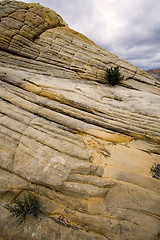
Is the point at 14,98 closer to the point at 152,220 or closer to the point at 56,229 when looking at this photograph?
the point at 56,229

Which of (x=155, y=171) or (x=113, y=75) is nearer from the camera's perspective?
(x=155, y=171)

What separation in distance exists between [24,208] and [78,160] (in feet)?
8.22

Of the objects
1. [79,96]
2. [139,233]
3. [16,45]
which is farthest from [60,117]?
[16,45]

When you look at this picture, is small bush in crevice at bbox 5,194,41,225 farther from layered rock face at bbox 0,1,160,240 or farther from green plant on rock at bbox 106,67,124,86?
green plant on rock at bbox 106,67,124,86

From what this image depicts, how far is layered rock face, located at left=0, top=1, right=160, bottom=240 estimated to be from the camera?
3.69m

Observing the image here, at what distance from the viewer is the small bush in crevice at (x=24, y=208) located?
3701 mm

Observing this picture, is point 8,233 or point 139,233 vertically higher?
point 139,233

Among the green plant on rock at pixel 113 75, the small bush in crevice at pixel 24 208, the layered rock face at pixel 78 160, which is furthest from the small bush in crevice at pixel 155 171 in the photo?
the green plant on rock at pixel 113 75

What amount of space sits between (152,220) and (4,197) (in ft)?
17.9

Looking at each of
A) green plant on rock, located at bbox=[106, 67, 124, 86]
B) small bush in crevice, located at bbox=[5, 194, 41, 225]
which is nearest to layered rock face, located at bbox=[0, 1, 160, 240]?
small bush in crevice, located at bbox=[5, 194, 41, 225]

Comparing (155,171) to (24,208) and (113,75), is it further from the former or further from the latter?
(113,75)

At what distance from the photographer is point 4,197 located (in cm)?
405

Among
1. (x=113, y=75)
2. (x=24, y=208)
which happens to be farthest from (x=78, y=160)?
(x=113, y=75)

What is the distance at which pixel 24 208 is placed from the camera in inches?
151
